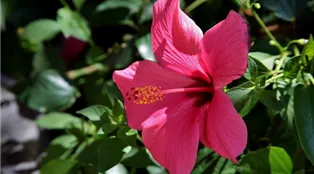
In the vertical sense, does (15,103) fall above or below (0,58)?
below

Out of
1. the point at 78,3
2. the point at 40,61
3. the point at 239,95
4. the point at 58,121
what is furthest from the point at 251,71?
the point at 40,61

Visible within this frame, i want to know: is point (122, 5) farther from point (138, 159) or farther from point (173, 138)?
point (173, 138)

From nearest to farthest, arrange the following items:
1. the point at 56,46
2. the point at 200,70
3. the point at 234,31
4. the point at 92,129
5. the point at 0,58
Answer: the point at 234,31, the point at 200,70, the point at 92,129, the point at 56,46, the point at 0,58

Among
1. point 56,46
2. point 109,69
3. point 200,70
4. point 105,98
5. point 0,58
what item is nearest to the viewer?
point 200,70

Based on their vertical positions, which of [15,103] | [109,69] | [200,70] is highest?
[200,70]

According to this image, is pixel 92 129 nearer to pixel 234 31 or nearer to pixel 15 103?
pixel 234 31

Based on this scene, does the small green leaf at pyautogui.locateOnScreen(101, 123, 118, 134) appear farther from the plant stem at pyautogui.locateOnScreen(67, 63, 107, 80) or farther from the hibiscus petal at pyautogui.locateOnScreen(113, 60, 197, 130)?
the plant stem at pyautogui.locateOnScreen(67, 63, 107, 80)

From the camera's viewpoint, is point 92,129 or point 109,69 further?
point 109,69

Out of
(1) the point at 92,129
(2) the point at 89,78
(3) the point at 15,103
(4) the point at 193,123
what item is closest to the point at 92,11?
(2) the point at 89,78

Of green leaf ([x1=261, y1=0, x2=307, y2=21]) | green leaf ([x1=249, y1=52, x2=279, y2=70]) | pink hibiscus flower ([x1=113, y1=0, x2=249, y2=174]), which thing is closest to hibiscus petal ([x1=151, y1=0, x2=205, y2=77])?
pink hibiscus flower ([x1=113, y1=0, x2=249, y2=174])
